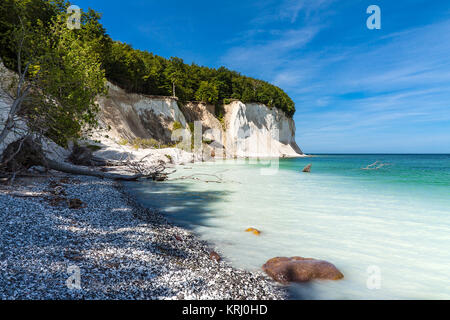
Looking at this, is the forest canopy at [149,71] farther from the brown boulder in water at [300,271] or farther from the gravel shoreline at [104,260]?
the brown boulder in water at [300,271]

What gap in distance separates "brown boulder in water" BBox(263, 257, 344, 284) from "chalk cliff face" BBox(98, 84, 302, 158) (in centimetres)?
2733

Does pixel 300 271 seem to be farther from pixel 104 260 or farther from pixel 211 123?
pixel 211 123

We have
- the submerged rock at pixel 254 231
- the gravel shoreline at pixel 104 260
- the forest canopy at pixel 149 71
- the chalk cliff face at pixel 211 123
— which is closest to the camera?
the gravel shoreline at pixel 104 260

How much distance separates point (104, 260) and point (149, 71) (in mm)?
42810

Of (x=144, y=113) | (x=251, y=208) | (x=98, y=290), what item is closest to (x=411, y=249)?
(x=251, y=208)

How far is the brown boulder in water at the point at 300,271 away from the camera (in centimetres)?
384

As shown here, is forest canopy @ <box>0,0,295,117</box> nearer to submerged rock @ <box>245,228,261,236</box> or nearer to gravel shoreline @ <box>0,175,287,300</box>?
gravel shoreline @ <box>0,175,287,300</box>

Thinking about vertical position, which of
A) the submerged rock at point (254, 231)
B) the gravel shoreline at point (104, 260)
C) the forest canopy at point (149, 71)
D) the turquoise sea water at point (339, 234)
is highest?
the forest canopy at point (149, 71)

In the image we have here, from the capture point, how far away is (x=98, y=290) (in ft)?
8.98

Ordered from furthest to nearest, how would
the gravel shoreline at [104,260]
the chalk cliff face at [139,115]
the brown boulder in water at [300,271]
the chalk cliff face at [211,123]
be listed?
the chalk cliff face at [211,123]
the chalk cliff face at [139,115]
the brown boulder in water at [300,271]
the gravel shoreline at [104,260]

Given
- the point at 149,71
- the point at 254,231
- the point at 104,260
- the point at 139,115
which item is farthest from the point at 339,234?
the point at 149,71

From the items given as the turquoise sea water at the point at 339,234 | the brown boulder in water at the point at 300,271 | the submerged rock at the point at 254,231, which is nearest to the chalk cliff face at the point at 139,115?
the turquoise sea water at the point at 339,234

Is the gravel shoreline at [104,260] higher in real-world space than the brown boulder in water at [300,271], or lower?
higher

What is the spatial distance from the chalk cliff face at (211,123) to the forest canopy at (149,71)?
8.04ft
